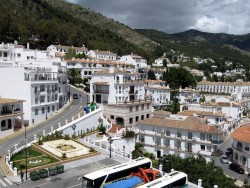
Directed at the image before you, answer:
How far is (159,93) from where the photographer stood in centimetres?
9712

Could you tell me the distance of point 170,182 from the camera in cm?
3125

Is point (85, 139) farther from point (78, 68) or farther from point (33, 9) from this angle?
point (33, 9)

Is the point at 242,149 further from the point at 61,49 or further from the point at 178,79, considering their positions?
the point at 61,49

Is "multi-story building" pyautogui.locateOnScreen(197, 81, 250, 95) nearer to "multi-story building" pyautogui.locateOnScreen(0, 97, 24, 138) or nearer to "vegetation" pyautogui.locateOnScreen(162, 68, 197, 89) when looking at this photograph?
"vegetation" pyautogui.locateOnScreen(162, 68, 197, 89)

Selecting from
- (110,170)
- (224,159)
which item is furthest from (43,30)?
(110,170)

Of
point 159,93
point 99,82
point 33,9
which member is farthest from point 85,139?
point 33,9

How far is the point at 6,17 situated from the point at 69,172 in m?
87.6

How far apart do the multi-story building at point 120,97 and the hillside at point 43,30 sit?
5023 cm

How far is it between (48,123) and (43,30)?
72672 millimetres

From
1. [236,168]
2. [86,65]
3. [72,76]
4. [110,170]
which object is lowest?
[236,168]

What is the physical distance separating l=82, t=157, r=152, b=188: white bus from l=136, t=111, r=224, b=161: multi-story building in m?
26.1

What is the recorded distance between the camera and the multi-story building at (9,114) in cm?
5359

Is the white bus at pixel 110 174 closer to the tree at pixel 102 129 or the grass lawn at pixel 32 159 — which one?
the grass lawn at pixel 32 159

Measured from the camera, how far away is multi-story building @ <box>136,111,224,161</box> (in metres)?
60.0
